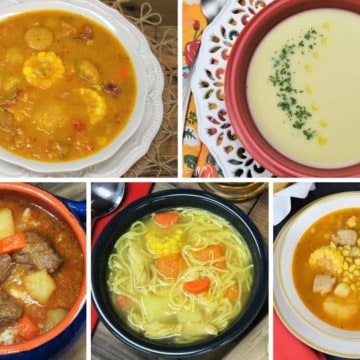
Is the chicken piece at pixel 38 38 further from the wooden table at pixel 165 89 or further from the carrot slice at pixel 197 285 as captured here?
the carrot slice at pixel 197 285

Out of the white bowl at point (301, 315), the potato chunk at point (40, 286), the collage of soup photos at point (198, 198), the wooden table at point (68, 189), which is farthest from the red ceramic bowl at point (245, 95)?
the potato chunk at point (40, 286)

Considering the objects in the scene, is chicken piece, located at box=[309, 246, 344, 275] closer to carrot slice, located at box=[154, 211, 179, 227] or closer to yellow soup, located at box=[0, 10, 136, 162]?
carrot slice, located at box=[154, 211, 179, 227]

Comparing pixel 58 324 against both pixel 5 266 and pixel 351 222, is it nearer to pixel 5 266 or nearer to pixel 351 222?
pixel 5 266

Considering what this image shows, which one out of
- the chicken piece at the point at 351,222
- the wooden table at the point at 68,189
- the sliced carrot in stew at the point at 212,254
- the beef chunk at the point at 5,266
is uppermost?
the wooden table at the point at 68,189

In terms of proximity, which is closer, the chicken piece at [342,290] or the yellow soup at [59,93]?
the chicken piece at [342,290]

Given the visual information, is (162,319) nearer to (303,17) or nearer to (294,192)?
(294,192)

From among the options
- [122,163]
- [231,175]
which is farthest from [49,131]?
[231,175]

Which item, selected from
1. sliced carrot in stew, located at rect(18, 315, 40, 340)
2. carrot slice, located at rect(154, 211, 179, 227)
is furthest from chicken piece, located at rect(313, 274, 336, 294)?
sliced carrot in stew, located at rect(18, 315, 40, 340)
